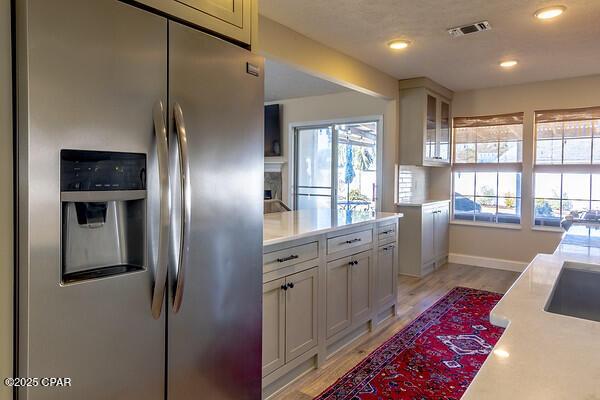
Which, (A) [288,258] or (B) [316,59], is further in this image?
(B) [316,59]

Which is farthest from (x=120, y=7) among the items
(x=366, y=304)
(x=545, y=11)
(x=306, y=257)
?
(x=545, y=11)

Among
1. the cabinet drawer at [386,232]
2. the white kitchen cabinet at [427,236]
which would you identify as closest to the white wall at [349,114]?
the white kitchen cabinet at [427,236]

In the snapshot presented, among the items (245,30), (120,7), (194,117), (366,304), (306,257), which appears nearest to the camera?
(120,7)

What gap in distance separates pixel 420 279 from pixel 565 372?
423 centimetres

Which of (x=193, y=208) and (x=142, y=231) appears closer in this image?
(x=142, y=231)

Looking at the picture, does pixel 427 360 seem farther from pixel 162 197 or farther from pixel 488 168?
pixel 488 168

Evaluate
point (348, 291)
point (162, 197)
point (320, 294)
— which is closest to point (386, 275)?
point (348, 291)

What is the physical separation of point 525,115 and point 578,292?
167 inches

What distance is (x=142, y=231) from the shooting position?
1203 millimetres

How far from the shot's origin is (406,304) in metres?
3.91

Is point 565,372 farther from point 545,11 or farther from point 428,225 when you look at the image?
point 428,225

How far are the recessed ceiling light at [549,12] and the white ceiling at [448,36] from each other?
0.04 meters

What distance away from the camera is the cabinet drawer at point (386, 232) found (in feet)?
10.7

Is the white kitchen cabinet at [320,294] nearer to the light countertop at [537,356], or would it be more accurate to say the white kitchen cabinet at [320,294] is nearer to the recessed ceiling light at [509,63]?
the light countertop at [537,356]
